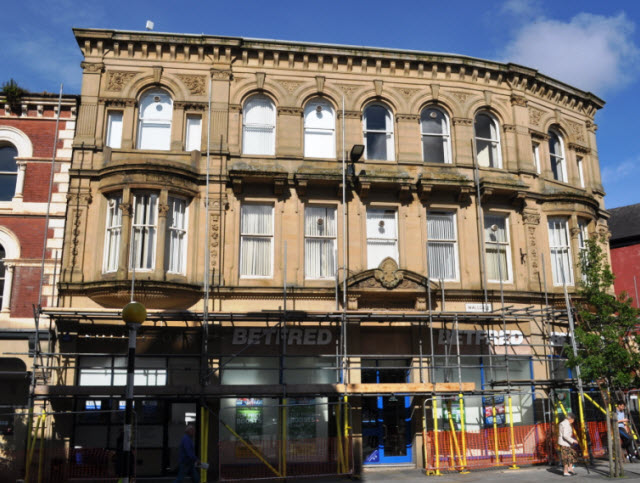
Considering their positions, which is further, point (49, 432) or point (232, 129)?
point (232, 129)

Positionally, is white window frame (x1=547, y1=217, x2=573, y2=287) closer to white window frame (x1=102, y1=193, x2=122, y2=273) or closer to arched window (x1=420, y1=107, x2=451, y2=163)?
arched window (x1=420, y1=107, x2=451, y2=163)

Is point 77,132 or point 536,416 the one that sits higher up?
point 77,132

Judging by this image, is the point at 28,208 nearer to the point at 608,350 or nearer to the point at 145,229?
the point at 145,229

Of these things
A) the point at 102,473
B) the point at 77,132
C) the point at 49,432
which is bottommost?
the point at 102,473

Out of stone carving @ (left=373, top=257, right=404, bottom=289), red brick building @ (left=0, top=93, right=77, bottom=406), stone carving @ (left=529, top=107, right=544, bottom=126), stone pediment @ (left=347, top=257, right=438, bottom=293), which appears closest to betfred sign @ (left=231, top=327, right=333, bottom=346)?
stone pediment @ (left=347, top=257, right=438, bottom=293)

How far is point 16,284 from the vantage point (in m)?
16.6

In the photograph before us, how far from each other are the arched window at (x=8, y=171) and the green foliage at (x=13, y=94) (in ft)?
3.98

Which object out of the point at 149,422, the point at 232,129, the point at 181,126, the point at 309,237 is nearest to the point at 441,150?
the point at 309,237

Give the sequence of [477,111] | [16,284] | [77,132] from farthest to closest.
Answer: [477,111] → [77,132] → [16,284]

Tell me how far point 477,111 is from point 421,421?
10649 millimetres

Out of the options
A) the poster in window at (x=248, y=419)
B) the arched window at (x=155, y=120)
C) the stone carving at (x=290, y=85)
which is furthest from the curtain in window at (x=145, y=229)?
the stone carving at (x=290, y=85)

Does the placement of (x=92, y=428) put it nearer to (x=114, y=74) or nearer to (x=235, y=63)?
(x=114, y=74)

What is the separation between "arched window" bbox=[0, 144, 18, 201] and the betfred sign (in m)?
8.08

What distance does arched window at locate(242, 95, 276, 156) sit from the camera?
744 inches
